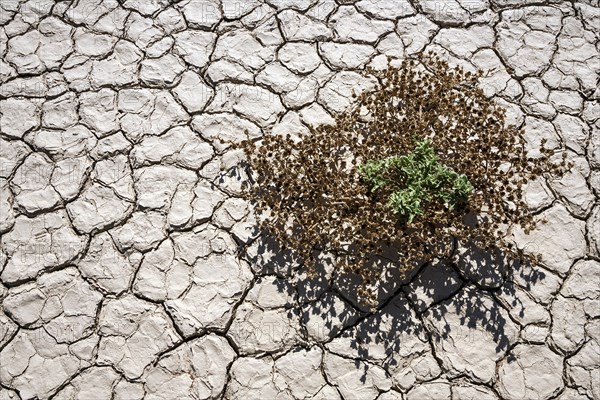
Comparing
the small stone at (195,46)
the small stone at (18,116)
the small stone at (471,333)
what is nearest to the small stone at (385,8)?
the small stone at (195,46)

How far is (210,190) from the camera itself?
3.52 metres

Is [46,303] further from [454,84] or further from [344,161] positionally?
[454,84]

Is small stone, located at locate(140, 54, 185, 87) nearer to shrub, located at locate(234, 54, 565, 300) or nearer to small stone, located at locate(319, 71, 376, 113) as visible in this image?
shrub, located at locate(234, 54, 565, 300)

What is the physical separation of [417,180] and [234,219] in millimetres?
1129

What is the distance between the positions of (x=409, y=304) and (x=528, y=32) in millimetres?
2231

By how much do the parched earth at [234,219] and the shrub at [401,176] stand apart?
13 centimetres

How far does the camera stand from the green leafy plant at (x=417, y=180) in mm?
3203

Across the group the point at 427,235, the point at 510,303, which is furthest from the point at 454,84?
the point at 510,303

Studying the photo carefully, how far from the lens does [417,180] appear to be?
10.7 ft

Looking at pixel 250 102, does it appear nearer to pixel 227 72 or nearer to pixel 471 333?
pixel 227 72

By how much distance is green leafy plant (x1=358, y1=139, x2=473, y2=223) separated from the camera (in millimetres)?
3203

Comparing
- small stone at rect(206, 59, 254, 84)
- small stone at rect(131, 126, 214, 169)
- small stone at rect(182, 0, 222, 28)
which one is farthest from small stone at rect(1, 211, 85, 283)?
small stone at rect(182, 0, 222, 28)

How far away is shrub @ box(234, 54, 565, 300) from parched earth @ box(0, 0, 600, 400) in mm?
131

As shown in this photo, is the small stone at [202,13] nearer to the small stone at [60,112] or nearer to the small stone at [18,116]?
the small stone at [60,112]
